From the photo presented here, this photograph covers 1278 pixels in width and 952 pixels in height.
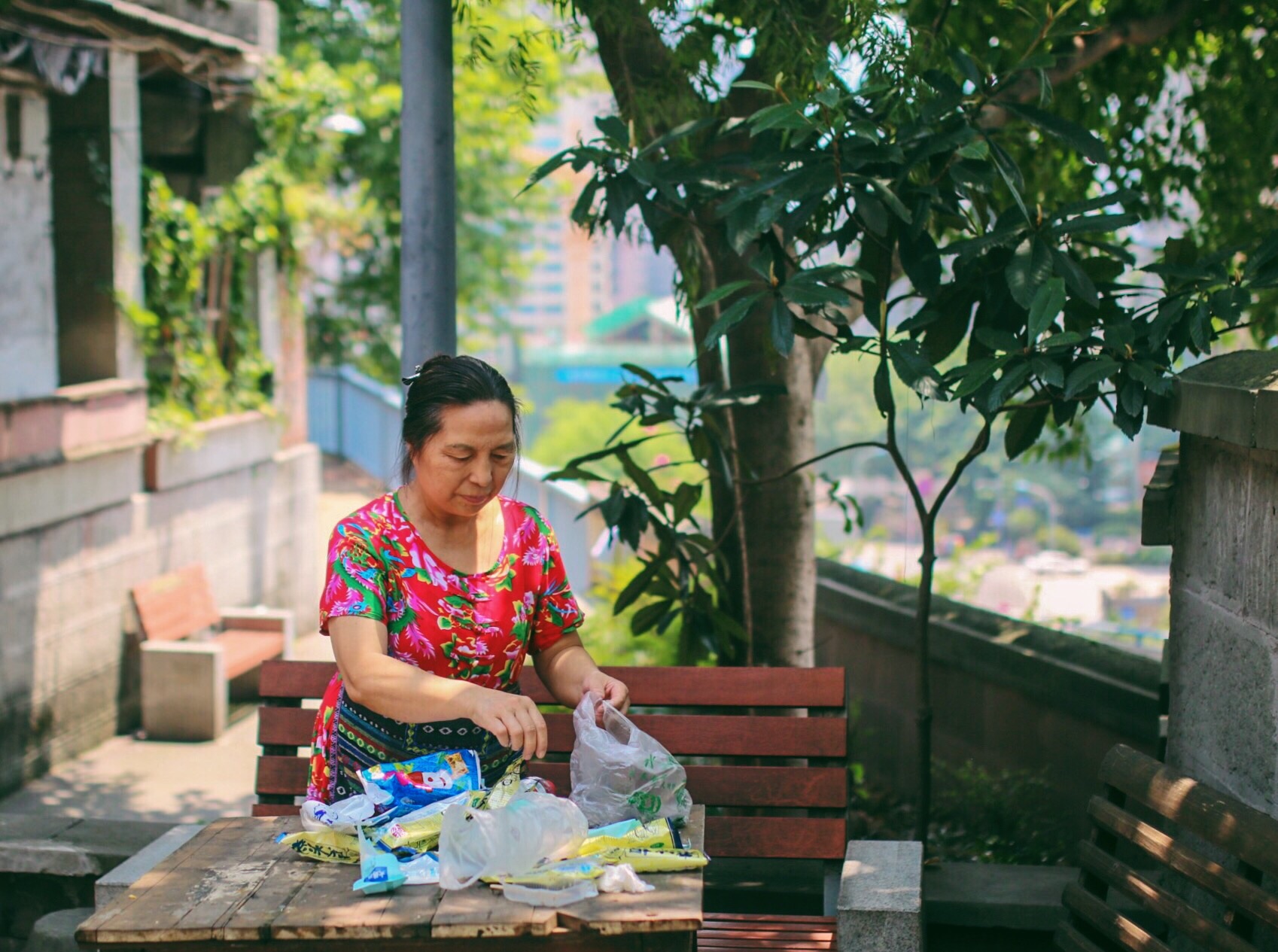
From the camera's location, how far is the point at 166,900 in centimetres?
262

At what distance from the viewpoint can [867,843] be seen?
3.47 meters

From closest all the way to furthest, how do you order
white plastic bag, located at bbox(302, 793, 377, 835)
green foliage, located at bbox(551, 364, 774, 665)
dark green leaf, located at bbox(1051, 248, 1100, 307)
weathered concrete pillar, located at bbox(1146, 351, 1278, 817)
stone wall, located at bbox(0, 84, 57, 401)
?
white plastic bag, located at bbox(302, 793, 377, 835), weathered concrete pillar, located at bbox(1146, 351, 1278, 817), dark green leaf, located at bbox(1051, 248, 1100, 307), green foliage, located at bbox(551, 364, 774, 665), stone wall, located at bbox(0, 84, 57, 401)

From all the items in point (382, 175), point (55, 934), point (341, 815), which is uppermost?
point (382, 175)

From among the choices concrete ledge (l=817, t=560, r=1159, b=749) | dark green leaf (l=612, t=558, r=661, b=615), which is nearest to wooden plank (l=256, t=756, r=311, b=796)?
dark green leaf (l=612, t=558, r=661, b=615)

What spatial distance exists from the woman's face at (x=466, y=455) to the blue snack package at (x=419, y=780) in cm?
53

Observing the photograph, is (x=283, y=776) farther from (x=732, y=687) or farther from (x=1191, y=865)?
(x=1191, y=865)

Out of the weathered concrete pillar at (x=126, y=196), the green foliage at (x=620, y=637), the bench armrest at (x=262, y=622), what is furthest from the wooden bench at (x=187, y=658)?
the green foliage at (x=620, y=637)

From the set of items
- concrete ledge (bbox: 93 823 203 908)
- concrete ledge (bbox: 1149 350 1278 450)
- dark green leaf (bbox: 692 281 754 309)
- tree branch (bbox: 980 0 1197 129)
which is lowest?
concrete ledge (bbox: 93 823 203 908)

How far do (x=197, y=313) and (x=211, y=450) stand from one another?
101 centimetres

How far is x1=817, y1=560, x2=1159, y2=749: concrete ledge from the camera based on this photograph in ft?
16.5

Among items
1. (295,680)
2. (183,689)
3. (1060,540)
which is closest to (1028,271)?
(295,680)

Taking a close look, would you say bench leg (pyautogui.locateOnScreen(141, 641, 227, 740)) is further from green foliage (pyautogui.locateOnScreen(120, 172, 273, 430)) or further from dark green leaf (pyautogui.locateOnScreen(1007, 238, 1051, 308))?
dark green leaf (pyautogui.locateOnScreen(1007, 238, 1051, 308))

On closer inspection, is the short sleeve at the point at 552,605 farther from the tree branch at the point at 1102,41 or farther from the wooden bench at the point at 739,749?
the tree branch at the point at 1102,41

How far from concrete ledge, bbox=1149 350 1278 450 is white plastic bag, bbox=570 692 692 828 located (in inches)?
57.5
